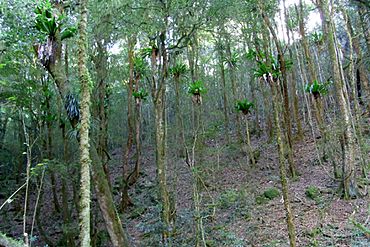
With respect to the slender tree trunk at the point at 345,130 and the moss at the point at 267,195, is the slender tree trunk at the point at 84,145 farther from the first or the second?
the moss at the point at 267,195

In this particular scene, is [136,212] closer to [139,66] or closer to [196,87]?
[196,87]

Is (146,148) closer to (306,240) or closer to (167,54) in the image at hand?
(167,54)

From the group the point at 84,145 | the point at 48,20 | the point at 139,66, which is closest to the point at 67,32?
the point at 48,20

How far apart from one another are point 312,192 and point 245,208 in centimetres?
200

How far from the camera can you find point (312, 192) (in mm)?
9594

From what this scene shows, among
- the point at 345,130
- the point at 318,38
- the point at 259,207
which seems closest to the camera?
the point at 345,130

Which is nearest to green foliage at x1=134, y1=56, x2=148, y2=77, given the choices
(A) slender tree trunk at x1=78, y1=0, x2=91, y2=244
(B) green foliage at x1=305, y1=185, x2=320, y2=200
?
(B) green foliage at x1=305, y1=185, x2=320, y2=200

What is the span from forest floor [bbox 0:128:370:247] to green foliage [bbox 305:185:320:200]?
0.06 ft

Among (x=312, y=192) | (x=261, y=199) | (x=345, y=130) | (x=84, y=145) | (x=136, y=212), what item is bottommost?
(x=136, y=212)

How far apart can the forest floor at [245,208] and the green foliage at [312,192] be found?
2cm

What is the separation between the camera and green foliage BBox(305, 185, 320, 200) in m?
9.48

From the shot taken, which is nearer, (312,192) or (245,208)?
(312,192)

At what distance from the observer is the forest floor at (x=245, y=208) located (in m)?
7.61

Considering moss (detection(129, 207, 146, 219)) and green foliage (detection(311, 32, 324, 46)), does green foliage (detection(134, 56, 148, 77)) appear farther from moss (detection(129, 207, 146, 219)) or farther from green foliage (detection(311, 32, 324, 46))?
green foliage (detection(311, 32, 324, 46))
